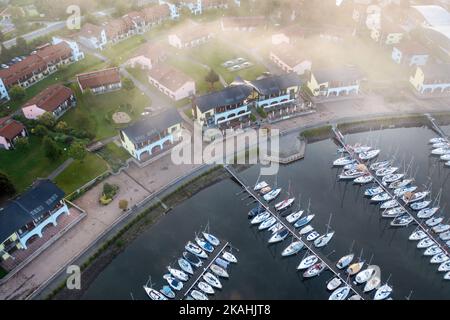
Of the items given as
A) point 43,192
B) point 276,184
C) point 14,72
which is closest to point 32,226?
point 43,192

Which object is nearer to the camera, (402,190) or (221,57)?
(402,190)

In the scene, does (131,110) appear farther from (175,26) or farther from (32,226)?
(175,26)

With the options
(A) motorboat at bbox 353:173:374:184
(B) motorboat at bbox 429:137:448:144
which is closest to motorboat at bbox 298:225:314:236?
(A) motorboat at bbox 353:173:374:184

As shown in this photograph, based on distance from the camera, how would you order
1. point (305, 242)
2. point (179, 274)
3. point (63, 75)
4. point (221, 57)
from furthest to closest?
point (221, 57) → point (63, 75) → point (305, 242) → point (179, 274)

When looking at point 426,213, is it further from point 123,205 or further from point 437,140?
point 123,205

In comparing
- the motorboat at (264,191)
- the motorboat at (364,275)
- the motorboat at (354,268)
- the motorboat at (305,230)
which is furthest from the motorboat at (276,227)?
the motorboat at (364,275)

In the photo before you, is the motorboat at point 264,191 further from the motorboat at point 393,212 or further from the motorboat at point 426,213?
the motorboat at point 426,213

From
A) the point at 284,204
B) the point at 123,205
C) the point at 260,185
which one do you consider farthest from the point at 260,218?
the point at 123,205
